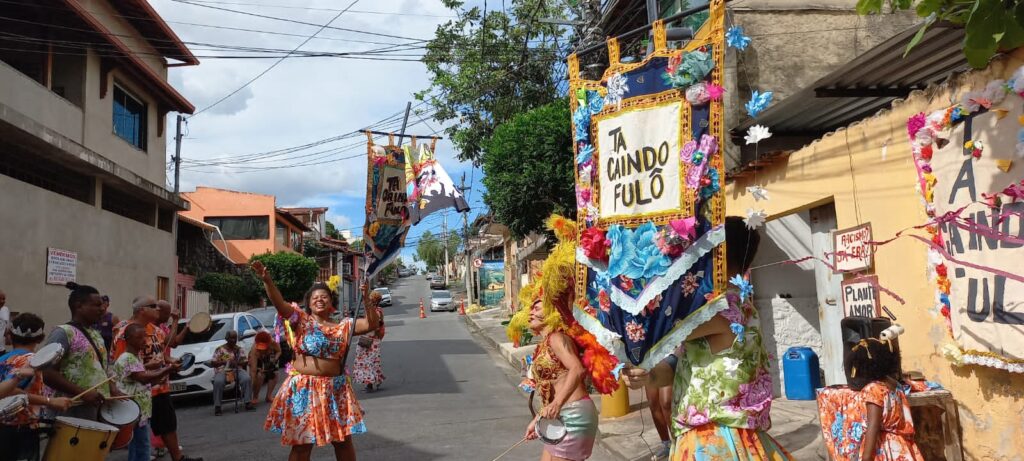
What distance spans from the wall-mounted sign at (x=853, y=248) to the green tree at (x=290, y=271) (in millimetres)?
29791

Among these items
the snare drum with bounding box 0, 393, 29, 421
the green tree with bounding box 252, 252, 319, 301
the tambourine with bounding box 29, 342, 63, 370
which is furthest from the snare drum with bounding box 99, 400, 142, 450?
the green tree with bounding box 252, 252, 319, 301

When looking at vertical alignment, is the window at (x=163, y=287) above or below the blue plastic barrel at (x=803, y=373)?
above

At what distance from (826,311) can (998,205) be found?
3.59 m

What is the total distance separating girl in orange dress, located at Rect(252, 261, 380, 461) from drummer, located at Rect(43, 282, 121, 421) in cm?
122

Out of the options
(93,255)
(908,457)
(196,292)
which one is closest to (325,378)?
(908,457)

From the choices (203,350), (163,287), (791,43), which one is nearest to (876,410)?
(791,43)

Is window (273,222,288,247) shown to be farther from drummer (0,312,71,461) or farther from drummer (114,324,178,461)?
drummer (0,312,71,461)

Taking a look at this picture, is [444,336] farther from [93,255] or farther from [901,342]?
[901,342]

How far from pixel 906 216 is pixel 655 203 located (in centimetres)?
310

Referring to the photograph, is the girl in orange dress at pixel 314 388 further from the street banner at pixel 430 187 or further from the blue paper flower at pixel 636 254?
the street banner at pixel 430 187

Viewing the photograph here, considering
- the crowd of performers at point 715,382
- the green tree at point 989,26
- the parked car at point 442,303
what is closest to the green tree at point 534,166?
the crowd of performers at point 715,382

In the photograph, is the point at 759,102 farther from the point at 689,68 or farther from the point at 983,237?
the point at 983,237

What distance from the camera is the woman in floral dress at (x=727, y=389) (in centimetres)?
312

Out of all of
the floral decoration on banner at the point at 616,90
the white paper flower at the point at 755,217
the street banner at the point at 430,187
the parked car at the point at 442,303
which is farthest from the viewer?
the parked car at the point at 442,303
